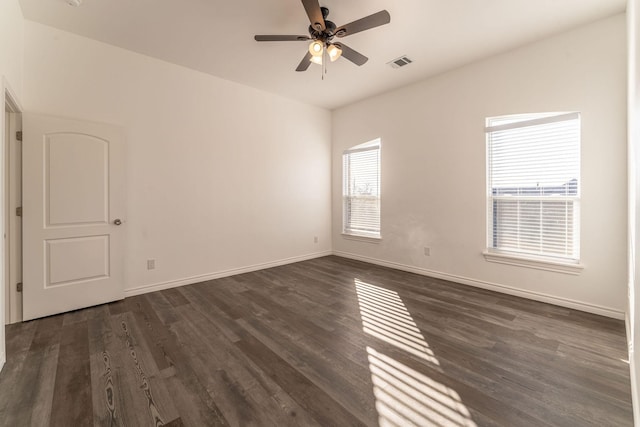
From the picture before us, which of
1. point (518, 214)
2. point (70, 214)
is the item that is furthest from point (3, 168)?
point (518, 214)

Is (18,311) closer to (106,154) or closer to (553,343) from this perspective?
(106,154)

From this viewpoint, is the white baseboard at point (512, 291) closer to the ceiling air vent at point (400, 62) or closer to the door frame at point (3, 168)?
the ceiling air vent at point (400, 62)

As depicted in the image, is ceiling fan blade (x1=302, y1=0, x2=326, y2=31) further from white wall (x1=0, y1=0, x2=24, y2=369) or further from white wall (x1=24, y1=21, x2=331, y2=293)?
white wall (x1=0, y1=0, x2=24, y2=369)

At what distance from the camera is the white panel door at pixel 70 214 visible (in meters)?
2.78

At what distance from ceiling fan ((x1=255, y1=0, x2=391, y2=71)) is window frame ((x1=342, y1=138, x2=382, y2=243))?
2209 millimetres

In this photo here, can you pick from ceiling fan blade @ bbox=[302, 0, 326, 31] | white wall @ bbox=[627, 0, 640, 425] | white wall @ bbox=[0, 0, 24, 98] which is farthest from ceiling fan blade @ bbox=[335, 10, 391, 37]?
white wall @ bbox=[0, 0, 24, 98]

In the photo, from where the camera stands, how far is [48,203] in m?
2.86

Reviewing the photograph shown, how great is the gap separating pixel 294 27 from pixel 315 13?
2.59 ft

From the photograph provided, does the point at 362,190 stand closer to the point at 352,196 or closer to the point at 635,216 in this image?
the point at 352,196

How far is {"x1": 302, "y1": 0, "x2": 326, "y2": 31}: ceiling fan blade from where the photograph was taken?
219 centimetres

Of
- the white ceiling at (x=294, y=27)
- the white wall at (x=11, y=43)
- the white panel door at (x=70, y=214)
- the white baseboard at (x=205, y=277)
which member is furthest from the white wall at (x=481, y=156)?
the white wall at (x=11, y=43)

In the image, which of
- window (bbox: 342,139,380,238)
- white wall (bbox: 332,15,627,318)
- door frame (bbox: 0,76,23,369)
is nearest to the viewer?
door frame (bbox: 0,76,23,369)

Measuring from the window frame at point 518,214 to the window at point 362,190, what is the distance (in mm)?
1811

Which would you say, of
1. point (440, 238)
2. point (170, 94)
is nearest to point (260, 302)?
point (440, 238)
